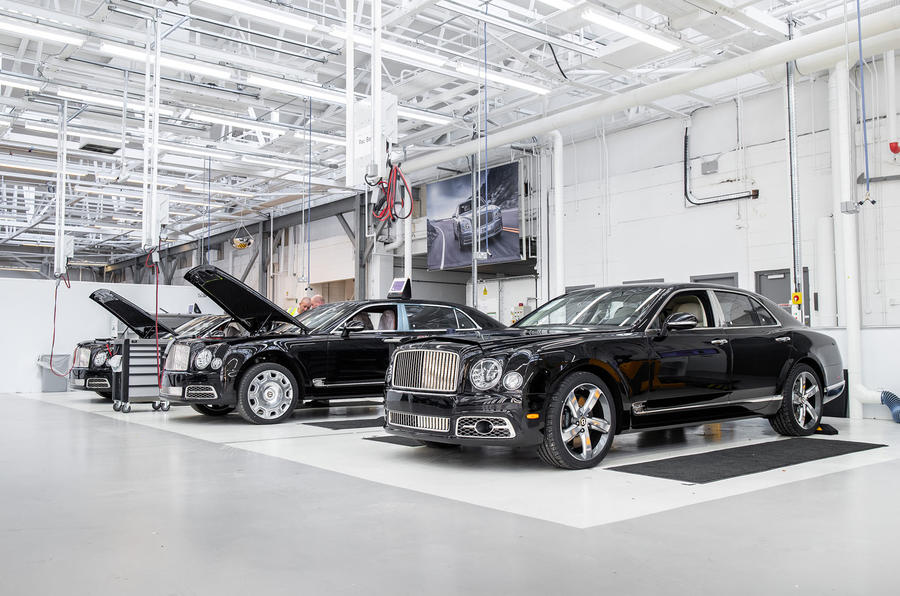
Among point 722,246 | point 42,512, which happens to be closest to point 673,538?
point 42,512

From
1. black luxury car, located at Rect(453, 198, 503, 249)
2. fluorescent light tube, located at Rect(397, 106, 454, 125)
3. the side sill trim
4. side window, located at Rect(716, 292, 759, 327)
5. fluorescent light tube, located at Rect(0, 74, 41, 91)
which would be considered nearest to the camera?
the side sill trim

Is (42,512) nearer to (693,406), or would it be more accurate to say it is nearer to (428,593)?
(428,593)

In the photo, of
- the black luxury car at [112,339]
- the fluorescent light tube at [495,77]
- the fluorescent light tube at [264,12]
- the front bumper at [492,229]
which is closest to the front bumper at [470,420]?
the black luxury car at [112,339]

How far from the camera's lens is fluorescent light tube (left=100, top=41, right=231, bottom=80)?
10082 millimetres

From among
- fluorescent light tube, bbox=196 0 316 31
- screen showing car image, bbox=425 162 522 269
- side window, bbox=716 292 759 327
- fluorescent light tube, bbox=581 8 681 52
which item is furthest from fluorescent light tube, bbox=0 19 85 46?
screen showing car image, bbox=425 162 522 269

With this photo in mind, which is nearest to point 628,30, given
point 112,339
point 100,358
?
point 112,339

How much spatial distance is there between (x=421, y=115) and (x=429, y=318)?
20.4 feet

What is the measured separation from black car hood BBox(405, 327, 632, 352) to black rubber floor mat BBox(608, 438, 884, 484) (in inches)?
38.8

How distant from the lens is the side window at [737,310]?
21.3 feet

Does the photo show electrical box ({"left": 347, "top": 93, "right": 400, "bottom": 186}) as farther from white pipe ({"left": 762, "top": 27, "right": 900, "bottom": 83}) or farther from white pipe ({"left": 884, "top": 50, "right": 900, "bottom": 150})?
white pipe ({"left": 884, "top": 50, "right": 900, "bottom": 150})

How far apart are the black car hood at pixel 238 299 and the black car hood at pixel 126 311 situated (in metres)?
2.87

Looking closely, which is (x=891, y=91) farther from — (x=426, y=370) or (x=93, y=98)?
(x=93, y=98)

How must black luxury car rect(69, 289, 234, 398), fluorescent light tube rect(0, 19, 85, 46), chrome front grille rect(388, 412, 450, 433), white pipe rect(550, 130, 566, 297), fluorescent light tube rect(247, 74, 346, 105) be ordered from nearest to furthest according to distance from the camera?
chrome front grille rect(388, 412, 450, 433) < fluorescent light tube rect(0, 19, 85, 46) < black luxury car rect(69, 289, 234, 398) < fluorescent light tube rect(247, 74, 346, 105) < white pipe rect(550, 130, 566, 297)

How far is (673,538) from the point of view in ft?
11.0
